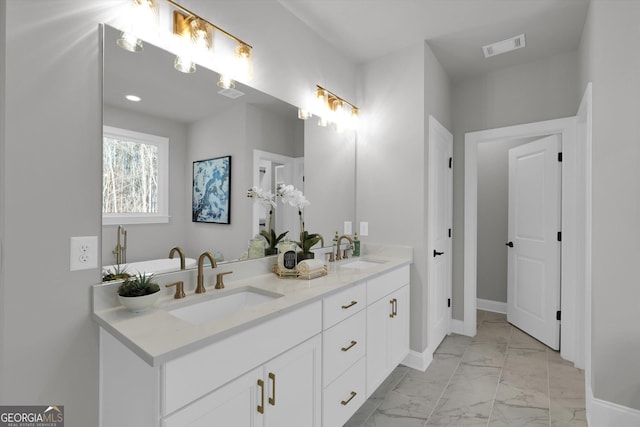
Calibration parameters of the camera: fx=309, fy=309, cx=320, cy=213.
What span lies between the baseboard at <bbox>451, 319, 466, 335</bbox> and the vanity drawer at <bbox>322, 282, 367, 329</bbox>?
195 centimetres

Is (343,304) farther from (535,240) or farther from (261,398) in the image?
(535,240)

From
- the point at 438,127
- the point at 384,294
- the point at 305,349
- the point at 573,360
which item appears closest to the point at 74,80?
the point at 305,349

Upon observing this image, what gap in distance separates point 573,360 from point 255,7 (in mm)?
3743

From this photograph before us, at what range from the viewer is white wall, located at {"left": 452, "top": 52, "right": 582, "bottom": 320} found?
9.25ft

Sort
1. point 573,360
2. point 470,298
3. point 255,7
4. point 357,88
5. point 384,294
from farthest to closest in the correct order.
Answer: point 470,298, point 357,88, point 573,360, point 384,294, point 255,7

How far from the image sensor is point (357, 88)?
2943 millimetres

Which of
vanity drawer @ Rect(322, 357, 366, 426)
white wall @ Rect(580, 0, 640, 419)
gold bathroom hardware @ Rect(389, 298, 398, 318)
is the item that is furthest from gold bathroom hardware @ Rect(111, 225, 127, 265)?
white wall @ Rect(580, 0, 640, 419)

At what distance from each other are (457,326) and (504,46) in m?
2.76

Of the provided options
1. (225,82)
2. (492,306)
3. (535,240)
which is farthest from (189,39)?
(492,306)

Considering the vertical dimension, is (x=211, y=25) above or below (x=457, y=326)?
above

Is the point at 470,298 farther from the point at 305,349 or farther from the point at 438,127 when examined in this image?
the point at 305,349

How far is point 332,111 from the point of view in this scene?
8.38 feet

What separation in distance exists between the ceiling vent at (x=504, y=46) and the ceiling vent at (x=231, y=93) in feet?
7.38

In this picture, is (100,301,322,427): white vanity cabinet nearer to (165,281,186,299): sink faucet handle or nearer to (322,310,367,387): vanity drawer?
(322,310,367,387): vanity drawer
